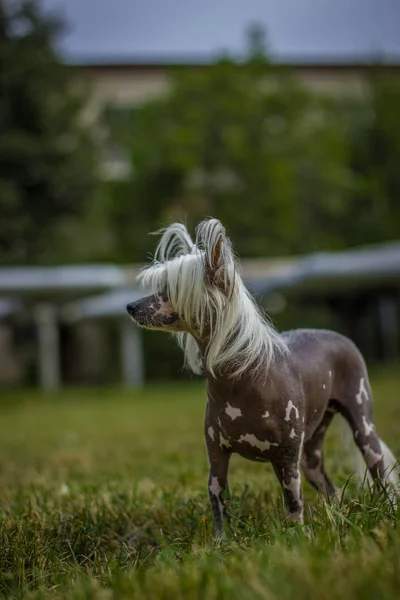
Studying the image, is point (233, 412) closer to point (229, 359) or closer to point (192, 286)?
point (229, 359)

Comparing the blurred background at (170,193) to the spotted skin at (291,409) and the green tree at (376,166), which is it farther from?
the spotted skin at (291,409)

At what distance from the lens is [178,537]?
9.52 ft

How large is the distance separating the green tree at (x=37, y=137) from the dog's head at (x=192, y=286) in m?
13.4

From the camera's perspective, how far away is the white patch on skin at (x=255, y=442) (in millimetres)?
2668

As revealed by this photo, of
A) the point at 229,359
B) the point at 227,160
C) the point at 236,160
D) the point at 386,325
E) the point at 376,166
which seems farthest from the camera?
the point at 376,166

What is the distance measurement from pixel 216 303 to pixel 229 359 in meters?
0.21

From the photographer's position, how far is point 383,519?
7.95ft

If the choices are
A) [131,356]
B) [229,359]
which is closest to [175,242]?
[229,359]

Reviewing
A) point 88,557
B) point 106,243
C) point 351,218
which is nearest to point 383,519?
point 88,557

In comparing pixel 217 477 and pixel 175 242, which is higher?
pixel 175 242

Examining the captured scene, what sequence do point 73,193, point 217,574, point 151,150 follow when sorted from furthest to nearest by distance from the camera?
point 151,150 < point 73,193 < point 217,574

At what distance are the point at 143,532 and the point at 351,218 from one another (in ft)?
69.9

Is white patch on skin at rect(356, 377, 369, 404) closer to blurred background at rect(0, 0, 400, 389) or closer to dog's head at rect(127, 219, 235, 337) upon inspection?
dog's head at rect(127, 219, 235, 337)

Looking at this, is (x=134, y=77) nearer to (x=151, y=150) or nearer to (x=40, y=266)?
(x=151, y=150)
